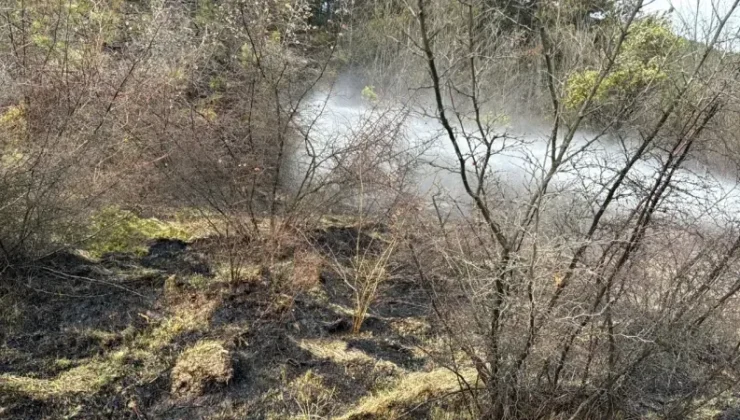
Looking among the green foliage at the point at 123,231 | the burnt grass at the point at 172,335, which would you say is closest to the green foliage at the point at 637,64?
the burnt grass at the point at 172,335

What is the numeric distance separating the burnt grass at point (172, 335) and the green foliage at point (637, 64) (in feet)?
8.89

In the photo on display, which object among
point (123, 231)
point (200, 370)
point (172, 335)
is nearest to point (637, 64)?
point (200, 370)

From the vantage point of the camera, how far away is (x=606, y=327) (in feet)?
12.6

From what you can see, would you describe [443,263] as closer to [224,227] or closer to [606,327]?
[606,327]

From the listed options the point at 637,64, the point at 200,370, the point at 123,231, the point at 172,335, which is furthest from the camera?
the point at 123,231

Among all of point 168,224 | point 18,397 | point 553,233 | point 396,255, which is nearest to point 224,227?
point 168,224

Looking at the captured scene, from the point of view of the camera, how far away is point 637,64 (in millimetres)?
3842

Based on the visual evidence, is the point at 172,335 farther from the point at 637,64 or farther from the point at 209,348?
the point at 637,64

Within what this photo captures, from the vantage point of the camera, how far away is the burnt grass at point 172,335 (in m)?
4.58

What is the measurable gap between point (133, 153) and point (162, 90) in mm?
888

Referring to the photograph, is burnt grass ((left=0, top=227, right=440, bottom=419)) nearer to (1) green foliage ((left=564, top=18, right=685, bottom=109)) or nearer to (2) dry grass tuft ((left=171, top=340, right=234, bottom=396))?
(2) dry grass tuft ((left=171, top=340, right=234, bottom=396))

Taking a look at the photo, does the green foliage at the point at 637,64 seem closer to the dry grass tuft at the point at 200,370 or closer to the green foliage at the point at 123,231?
the dry grass tuft at the point at 200,370

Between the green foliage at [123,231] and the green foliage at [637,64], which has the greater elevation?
the green foliage at [637,64]

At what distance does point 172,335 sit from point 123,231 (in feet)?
7.04
